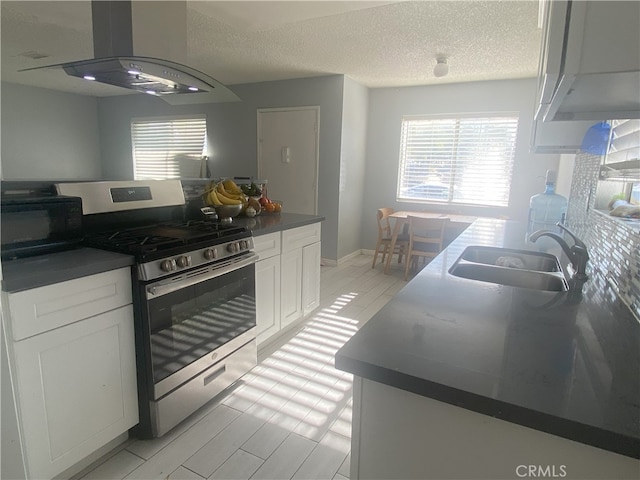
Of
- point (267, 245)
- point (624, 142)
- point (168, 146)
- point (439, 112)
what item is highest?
point (439, 112)

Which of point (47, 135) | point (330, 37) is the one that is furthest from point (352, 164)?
point (47, 135)

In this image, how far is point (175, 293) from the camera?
1613 millimetres

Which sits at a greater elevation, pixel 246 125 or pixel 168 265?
pixel 246 125

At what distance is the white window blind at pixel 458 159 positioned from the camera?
4695mm

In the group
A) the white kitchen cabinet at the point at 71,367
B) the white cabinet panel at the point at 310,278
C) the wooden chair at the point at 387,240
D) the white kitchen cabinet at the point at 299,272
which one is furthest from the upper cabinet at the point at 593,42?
the wooden chair at the point at 387,240

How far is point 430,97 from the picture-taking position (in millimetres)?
4926

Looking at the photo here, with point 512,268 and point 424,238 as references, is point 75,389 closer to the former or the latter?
point 512,268

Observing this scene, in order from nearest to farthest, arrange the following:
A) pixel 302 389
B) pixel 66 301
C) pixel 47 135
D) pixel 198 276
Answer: pixel 66 301 → pixel 198 276 → pixel 302 389 → pixel 47 135

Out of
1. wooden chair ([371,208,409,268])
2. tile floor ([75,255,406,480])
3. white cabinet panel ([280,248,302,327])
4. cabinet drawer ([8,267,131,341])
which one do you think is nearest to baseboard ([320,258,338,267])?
wooden chair ([371,208,409,268])

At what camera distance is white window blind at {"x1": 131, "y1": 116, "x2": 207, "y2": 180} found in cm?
573

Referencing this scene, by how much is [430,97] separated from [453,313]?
15.4 feet

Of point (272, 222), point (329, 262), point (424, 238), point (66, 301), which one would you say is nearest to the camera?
point (66, 301)

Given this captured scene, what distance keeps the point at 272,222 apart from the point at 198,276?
881 mm

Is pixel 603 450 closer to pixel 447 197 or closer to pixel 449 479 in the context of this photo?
pixel 449 479
